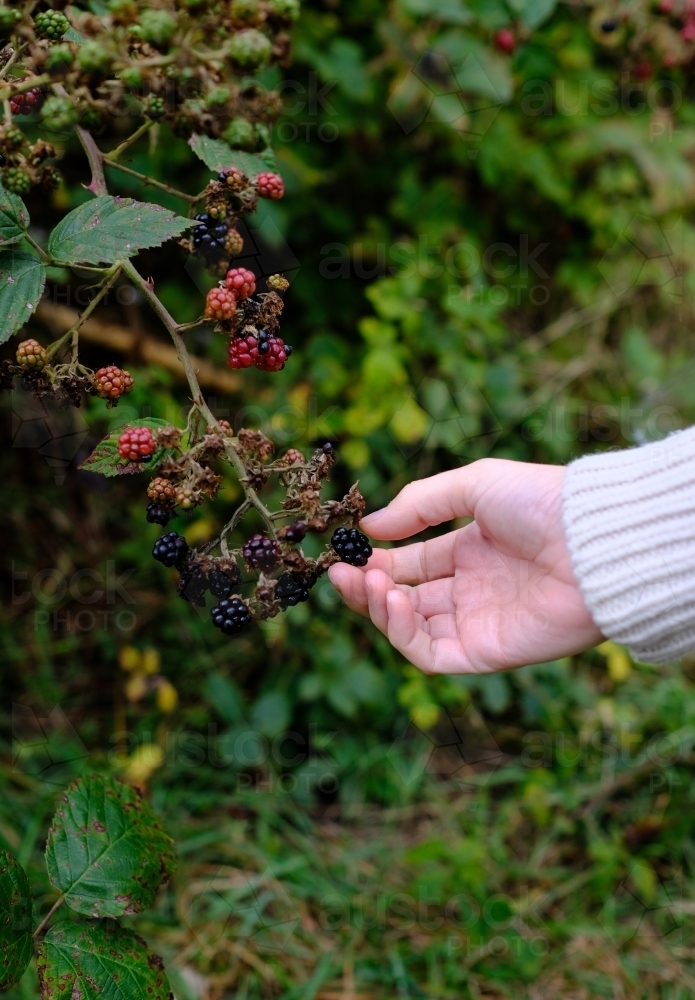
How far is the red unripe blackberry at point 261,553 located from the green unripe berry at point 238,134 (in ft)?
1.49

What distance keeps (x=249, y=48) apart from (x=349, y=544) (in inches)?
23.3

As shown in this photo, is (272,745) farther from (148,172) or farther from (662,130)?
(662,130)

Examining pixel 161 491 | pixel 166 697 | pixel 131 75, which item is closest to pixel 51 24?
pixel 131 75

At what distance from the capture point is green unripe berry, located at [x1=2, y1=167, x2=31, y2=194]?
897 mm

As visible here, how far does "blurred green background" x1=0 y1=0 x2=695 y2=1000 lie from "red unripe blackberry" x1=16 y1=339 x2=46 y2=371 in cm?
105

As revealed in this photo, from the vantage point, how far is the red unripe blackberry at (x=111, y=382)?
3.19 feet

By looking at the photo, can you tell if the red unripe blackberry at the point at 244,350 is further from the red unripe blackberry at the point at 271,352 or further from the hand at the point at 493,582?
the hand at the point at 493,582

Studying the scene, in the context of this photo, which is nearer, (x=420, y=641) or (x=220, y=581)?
(x=220, y=581)

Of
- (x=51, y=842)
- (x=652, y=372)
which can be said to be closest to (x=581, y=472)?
(x=51, y=842)

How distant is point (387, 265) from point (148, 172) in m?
0.97

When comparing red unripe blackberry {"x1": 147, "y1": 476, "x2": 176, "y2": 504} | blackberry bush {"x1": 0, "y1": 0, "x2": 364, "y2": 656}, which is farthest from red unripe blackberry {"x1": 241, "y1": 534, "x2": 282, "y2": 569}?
red unripe blackberry {"x1": 147, "y1": 476, "x2": 176, "y2": 504}

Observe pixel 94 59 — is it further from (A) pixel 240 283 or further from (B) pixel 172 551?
(B) pixel 172 551

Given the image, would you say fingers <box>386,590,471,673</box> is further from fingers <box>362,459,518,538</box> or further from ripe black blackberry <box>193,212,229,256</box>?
ripe black blackberry <box>193,212,229,256</box>

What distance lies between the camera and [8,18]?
2.75 feet
